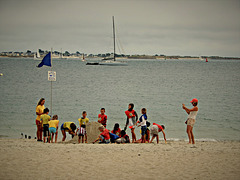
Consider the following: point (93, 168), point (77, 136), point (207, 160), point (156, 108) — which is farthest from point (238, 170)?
point (156, 108)

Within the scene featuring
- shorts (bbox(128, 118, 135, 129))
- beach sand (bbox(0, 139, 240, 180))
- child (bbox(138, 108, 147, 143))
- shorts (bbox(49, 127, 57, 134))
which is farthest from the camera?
shorts (bbox(128, 118, 135, 129))

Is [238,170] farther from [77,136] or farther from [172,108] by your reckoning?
[172,108]

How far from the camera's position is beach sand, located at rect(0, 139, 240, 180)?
25.1 ft

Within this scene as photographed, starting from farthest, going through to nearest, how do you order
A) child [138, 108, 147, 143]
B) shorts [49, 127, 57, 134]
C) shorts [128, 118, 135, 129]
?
shorts [128, 118, 135, 129]
child [138, 108, 147, 143]
shorts [49, 127, 57, 134]

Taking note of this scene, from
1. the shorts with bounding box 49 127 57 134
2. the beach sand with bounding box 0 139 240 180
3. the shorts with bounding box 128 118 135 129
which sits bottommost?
the beach sand with bounding box 0 139 240 180

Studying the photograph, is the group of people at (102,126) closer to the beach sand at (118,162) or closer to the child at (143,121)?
the child at (143,121)

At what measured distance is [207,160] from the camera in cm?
902

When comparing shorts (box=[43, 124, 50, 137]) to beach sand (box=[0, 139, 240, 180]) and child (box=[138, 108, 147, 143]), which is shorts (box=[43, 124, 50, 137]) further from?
child (box=[138, 108, 147, 143])

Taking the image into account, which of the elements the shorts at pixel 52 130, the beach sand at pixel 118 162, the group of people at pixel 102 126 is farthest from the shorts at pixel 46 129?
the beach sand at pixel 118 162

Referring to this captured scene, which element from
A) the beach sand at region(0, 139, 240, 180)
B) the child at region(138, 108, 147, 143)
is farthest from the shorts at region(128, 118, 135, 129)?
the beach sand at region(0, 139, 240, 180)

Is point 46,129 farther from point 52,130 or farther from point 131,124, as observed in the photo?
point 131,124

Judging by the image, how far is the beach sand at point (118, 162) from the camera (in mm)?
7664

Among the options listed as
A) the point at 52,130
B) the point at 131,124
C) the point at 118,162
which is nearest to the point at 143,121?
the point at 131,124

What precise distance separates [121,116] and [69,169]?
48.1 feet
